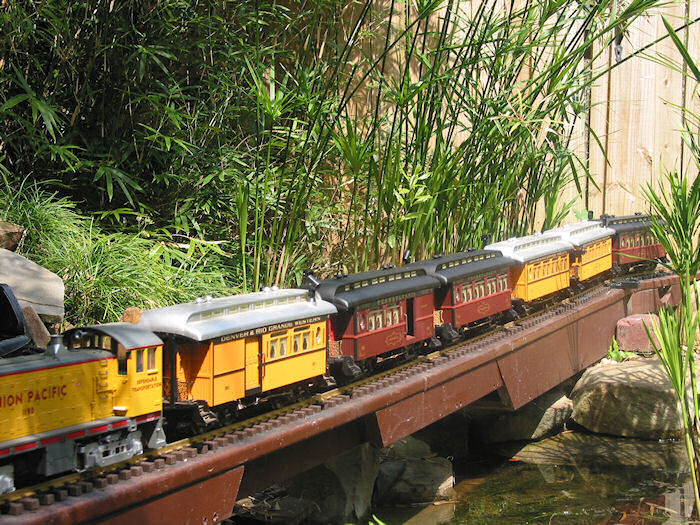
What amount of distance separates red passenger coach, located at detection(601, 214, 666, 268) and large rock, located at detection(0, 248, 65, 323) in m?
6.14

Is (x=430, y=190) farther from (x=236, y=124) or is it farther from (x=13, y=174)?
(x=13, y=174)

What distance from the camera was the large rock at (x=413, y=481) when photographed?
557 centimetres

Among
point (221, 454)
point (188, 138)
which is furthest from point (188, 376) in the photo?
point (188, 138)

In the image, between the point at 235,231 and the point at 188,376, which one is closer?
the point at 188,376

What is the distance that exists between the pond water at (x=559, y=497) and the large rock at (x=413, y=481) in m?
0.10

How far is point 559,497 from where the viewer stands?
18.3 feet

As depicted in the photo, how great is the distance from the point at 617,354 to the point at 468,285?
98.4 inches

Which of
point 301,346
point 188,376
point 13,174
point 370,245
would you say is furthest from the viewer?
point 370,245

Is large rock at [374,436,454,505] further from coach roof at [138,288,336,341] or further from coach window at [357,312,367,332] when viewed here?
coach roof at [138,288,336,341]

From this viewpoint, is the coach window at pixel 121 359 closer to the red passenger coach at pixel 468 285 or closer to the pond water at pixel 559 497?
the pond water at pixel 559 497

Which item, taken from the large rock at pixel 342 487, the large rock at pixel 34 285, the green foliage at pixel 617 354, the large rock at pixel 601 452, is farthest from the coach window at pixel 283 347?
the green foliage at pixel 617 354

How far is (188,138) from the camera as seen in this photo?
6.56 meters

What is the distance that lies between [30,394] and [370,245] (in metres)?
3.46

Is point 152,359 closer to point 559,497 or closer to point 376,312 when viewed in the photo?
point 376,312
